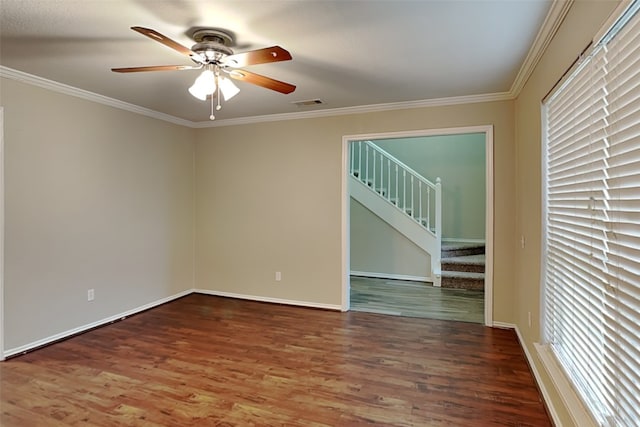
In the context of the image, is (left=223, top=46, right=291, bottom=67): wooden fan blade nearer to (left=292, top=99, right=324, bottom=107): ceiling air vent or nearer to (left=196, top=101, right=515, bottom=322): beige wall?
(left=292, top=99, right=324, bottom=107): ceiling air vent

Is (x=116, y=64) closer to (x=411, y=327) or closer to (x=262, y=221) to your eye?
(x=262, y=221)

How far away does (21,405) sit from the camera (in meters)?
2.35

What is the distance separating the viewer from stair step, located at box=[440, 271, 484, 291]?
532 centimetres

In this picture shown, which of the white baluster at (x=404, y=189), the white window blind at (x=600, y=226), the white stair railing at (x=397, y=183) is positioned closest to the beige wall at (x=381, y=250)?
the white stair railing at (x=397, y=183)

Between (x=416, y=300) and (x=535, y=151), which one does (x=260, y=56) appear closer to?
(x=535, y=151)

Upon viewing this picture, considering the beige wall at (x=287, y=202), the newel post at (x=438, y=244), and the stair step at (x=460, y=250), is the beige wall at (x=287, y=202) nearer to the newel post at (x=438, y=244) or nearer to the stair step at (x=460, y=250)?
the newel post at (x=438, y=244)

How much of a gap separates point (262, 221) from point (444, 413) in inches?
124

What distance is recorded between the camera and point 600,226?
4.99 feet

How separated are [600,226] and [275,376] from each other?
2.30 m

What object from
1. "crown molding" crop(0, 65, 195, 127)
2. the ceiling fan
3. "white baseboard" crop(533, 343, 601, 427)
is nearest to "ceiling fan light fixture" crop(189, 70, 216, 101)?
the ceiling fan

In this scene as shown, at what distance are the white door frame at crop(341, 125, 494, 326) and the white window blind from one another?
1554mm

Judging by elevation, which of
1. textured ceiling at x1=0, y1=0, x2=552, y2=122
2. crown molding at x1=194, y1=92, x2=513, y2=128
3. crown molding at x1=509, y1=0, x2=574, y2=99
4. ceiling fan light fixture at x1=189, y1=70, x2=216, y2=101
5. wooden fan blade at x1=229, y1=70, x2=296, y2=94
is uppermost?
Result: crown molding at x1=194, y1=92, x2=513, y2=128

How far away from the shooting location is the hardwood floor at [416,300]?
168 inches

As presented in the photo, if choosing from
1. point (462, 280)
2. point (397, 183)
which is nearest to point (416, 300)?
point (462, 280)
